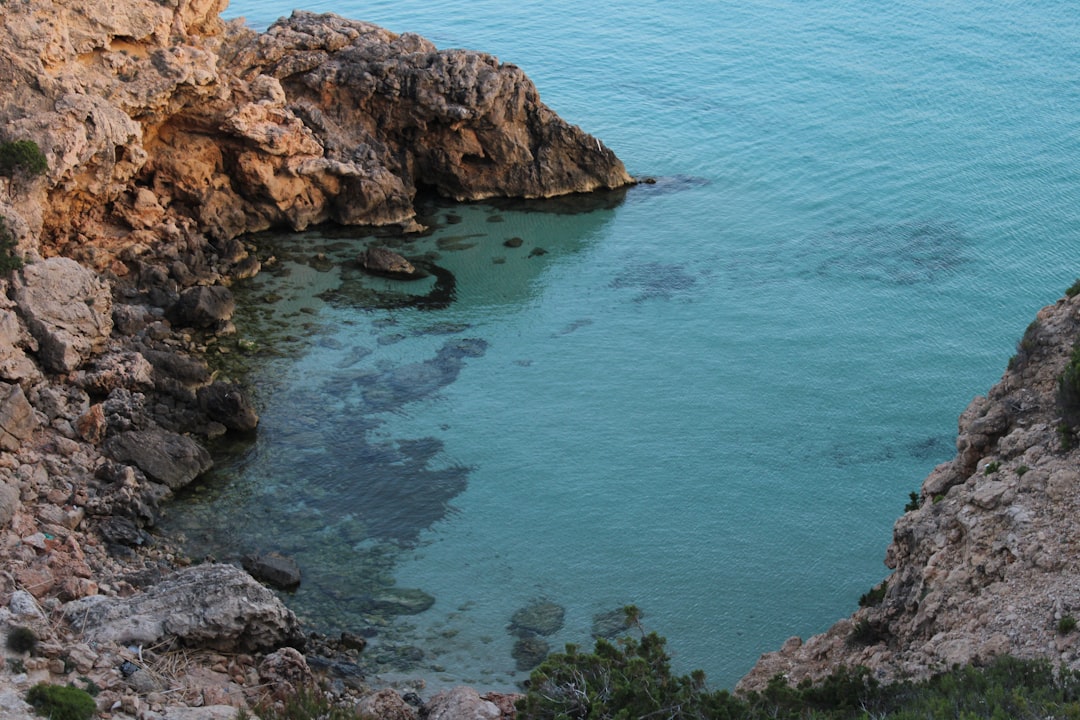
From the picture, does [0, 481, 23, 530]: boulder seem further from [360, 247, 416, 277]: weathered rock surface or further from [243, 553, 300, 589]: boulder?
[360, 247, 416, 277]: weathered rock surface

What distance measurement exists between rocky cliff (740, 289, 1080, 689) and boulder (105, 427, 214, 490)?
15167 millimetres

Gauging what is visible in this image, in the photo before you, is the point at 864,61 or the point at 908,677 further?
the point at 864,61

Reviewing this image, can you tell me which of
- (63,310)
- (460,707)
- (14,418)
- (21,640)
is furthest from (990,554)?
(63,310)

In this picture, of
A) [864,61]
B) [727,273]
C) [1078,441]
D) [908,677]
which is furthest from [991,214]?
[908,677]

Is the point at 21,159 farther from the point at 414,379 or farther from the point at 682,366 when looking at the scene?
the point at 682,366

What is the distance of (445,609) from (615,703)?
371 inches

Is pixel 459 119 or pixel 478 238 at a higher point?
pixel 459 119

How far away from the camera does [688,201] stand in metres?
48.3

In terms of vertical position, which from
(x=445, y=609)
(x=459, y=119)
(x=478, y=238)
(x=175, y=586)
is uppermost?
(x=459, y=119)

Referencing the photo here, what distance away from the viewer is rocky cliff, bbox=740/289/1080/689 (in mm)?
17141

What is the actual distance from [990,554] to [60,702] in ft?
47.4

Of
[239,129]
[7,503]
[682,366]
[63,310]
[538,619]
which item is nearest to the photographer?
[7,503]

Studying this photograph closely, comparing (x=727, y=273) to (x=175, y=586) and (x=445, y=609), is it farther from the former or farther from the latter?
(x=175, y=586)

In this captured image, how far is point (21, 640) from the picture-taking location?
18766 mm
